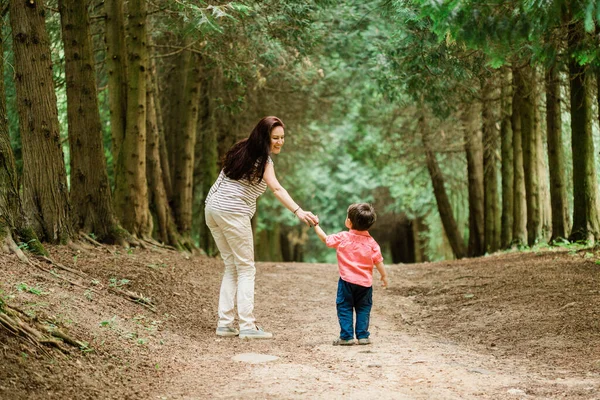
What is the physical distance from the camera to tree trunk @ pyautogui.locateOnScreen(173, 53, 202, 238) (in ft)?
50.1

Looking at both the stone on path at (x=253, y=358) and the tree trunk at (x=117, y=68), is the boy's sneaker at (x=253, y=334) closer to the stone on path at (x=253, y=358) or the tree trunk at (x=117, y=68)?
the stone on path at (x=253, y=358)

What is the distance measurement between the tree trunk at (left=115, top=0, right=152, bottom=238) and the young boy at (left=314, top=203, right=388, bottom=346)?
6.01 m

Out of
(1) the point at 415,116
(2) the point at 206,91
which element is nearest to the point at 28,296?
(2) the point at 206,91

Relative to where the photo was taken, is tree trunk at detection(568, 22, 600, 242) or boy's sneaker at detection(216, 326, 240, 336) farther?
tree trunk at detection(568, 22, 600, 242)

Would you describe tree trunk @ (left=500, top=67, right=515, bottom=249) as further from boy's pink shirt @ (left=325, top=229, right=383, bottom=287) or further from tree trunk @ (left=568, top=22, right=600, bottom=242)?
boy's pink shirt @ (left=325, top=229, right=383, bottom=287)

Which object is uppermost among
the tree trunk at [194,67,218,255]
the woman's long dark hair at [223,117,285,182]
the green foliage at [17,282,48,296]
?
the tree trunk at [194,67,218,255]

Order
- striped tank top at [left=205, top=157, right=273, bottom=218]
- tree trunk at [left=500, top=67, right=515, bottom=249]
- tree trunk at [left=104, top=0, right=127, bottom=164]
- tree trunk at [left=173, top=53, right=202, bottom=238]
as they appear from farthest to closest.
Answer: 1. tree trunk at [left=500, top=67, right=515, bottom=249]
2. tree trunk at [left=173, top=53, right=202, bottom=238]
3. tree trunk at [left=104, top=0, right=127, bottom=164]
4. striped tank top at [left=205, top=157, right=273, bottom=218]

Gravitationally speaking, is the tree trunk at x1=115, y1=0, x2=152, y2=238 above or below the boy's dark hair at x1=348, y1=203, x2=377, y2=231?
above

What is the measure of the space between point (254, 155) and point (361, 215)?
1.17 meters

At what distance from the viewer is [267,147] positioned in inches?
267

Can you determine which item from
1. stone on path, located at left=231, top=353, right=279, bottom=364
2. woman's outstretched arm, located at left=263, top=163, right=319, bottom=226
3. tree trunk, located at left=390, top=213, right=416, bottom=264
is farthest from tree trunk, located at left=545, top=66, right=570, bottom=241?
tree trunk, located at left=390, top=213, right=416, bottom=264

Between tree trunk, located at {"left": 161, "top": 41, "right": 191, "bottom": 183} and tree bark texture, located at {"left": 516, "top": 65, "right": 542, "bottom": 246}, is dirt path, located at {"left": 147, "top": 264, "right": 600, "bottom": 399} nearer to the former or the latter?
tree bark texture, located at {"left": 516, "top": 65, "right": 542, "bottom": 246}

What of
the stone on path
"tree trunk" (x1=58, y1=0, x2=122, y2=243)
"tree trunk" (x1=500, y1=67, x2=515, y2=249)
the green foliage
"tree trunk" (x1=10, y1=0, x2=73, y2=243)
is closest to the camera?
the stone on path

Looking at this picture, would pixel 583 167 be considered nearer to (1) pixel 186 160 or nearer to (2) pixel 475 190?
(2) pixel 475 190
